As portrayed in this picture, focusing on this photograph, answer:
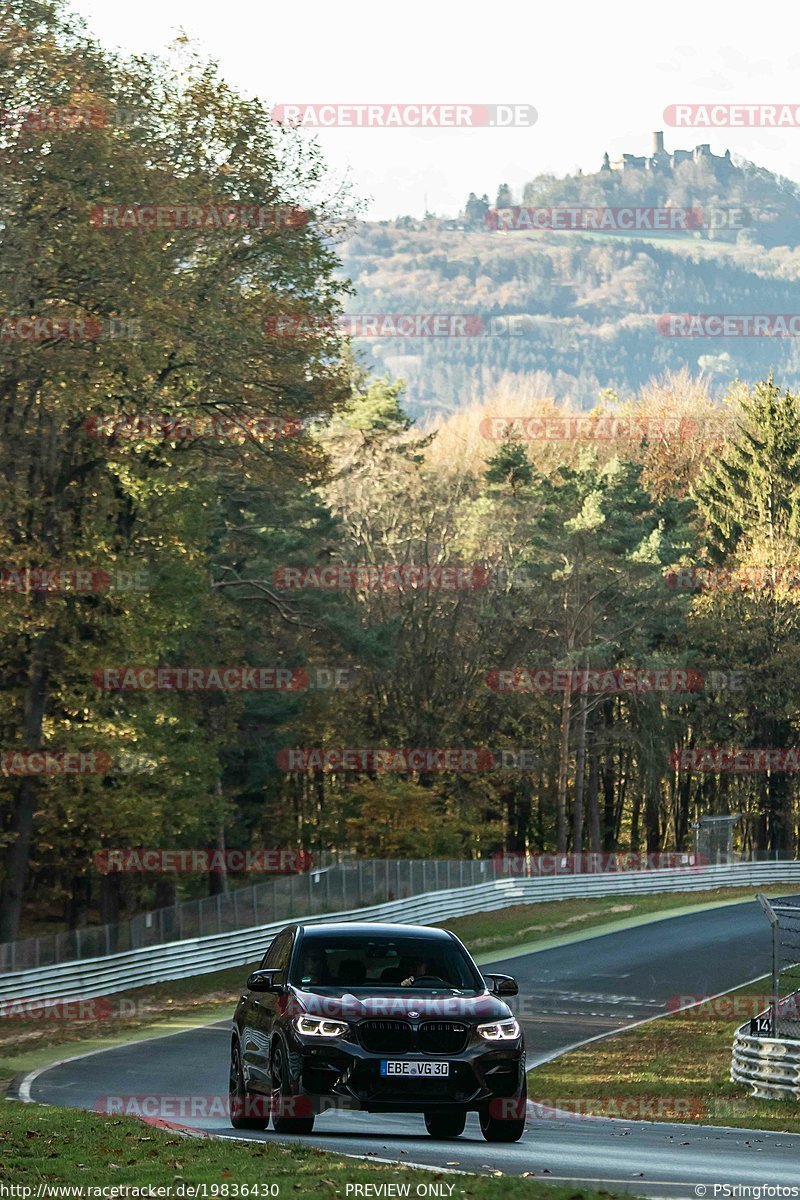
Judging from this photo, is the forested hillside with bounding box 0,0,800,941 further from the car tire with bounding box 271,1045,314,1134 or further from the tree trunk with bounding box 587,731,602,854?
the car tire with bounding box 271,1045,314,1134

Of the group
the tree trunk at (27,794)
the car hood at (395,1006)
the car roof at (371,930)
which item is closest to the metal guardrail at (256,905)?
the tree trunk at (27,794)

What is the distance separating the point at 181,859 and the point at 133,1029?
74.7 feet

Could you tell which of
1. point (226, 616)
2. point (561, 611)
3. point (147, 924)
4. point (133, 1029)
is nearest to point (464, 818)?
point (561, 611)

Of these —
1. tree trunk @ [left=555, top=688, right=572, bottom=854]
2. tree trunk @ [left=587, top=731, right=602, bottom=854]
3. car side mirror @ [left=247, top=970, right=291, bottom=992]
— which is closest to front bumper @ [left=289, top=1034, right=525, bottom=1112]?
car side mirror @ [left=247, top=970, right=291, bottom=992]

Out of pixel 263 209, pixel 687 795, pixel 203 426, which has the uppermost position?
pixel 263 209

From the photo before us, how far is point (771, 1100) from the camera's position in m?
20.7

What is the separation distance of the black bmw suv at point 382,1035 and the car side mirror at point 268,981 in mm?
12

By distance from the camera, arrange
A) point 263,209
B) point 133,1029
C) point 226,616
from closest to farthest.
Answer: point 133,1029 → point 263,209 → point 226,616

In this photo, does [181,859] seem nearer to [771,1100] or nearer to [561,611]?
[561,611]

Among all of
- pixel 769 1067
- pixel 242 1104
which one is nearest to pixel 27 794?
pixel 769 1067

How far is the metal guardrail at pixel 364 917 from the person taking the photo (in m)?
33.2

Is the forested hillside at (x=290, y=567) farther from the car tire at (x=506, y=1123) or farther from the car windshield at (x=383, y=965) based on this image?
the car tire at (x=506, y=1123)

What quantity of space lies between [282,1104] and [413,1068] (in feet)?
3.77

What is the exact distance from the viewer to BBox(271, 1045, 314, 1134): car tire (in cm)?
1313
